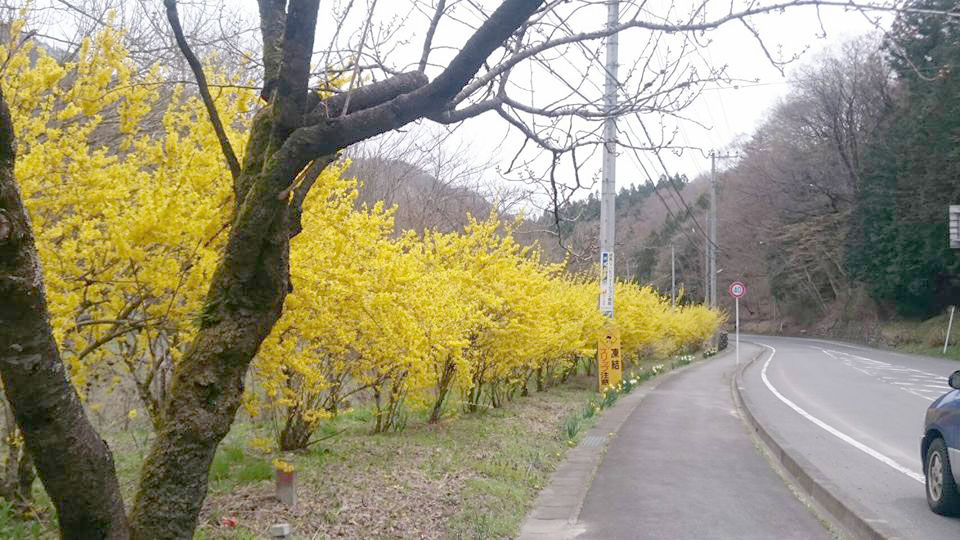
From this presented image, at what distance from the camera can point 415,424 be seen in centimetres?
1073

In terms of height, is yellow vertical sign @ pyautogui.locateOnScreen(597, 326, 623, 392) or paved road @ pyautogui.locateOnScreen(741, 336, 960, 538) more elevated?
yellow vertical sign @ pyautogui.locateOnScreen(597, 326, 623, 392)

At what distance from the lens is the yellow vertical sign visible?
1667 centimetres

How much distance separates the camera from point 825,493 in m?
7.30

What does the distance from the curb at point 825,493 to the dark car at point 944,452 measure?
75cm

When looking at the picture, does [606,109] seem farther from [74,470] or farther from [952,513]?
[952,513]

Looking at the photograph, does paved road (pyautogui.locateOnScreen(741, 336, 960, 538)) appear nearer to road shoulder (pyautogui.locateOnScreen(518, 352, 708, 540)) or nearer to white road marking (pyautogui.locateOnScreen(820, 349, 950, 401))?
white road marking (pyautogui.locateOnScreen(820, 349, 950, 401))

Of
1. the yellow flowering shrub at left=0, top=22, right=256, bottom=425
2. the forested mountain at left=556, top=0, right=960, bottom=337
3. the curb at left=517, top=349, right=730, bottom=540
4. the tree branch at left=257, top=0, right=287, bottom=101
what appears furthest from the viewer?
the forested mountain at left=556, top=0, right=960, bottom=337

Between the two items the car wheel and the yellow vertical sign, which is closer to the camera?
the car wheel

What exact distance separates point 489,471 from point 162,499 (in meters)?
4.90

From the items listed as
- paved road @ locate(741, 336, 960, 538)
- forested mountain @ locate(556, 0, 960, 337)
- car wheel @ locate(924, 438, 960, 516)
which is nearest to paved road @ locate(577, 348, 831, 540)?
paved road @ locate(741, 336, 960, 538)

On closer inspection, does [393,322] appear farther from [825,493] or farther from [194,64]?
[825,493]

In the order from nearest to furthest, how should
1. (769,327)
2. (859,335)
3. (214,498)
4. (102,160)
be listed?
(102,160), (214,498), (859,335), (769,327)

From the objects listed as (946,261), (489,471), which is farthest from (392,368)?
(946,261)

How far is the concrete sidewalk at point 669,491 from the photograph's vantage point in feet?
20.5
